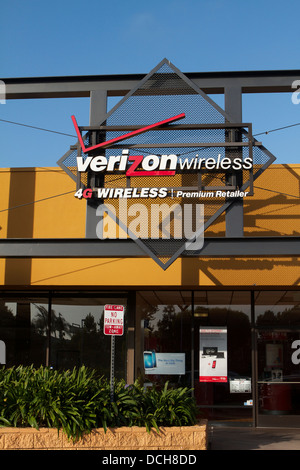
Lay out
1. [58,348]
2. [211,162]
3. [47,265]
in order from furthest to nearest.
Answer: [58,348]
[47,265]
[211,162]

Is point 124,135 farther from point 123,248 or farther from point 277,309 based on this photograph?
point 277,309

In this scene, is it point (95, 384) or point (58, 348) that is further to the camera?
point (58, 348)

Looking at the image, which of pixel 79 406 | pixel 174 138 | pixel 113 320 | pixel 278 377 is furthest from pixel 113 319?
pixel 278 377

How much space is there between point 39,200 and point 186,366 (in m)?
5.77

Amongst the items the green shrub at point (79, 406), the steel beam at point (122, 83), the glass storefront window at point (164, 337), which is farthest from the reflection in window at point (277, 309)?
the green shrub at point (79, 406)

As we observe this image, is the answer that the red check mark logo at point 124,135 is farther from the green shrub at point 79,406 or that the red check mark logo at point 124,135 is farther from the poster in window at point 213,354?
the poster in window at point 213,354

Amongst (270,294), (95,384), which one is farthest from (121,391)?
(270,294)

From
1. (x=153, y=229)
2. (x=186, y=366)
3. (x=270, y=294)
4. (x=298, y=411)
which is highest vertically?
(x=153, y=229)

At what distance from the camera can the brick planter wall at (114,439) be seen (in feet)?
32.7

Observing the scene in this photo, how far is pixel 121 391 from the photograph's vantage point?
11.2 metres

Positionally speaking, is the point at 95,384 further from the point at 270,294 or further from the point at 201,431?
the point at 270,294

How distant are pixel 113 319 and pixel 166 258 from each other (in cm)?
240

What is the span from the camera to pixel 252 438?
43.3ft

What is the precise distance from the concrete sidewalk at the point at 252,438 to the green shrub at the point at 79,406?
59.4 inches
